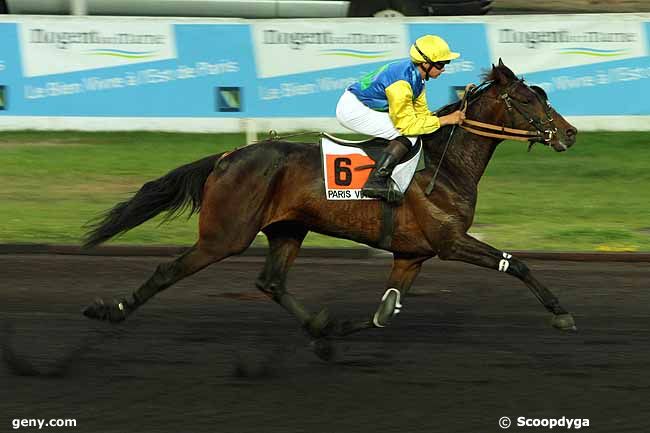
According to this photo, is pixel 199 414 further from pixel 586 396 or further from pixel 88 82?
pixel 88 82

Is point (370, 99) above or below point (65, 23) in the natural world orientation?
above

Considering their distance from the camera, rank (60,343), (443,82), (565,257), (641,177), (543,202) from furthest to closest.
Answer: (443,82) < (641,177) < (543,202) < (565,257) < (60,343)

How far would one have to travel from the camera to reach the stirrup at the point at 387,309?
8.27 meters

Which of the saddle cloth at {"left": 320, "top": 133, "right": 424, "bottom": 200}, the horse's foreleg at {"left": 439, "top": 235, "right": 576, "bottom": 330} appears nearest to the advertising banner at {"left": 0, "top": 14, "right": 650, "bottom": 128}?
the saddle cloth at {"left": 320, "top": 133, "right": 424, "bottom": 200}

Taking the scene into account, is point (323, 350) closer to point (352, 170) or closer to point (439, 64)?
point (352, 170)

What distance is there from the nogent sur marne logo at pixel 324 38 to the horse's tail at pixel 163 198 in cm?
939

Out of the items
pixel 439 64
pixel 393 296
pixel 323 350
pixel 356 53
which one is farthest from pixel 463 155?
pixel 356 53

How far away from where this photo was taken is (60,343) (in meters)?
8.44

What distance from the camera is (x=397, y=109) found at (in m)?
8.23

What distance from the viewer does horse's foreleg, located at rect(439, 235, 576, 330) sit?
8180mm

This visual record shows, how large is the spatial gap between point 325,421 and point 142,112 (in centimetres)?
1191

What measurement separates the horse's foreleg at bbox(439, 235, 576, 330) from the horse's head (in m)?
0.92

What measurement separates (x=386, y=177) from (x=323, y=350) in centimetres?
127

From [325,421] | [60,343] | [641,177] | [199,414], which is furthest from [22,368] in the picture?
[641,177]
